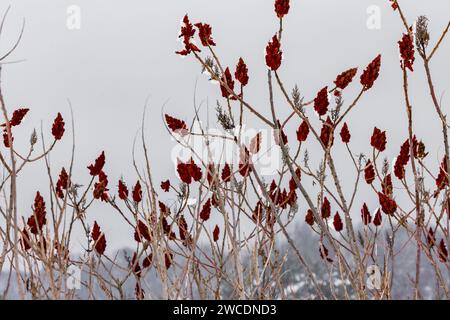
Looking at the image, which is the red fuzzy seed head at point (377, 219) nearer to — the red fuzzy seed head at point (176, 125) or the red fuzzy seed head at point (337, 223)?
the red fuzzy seed head at point (337, 223)

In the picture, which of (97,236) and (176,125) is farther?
(97,236)

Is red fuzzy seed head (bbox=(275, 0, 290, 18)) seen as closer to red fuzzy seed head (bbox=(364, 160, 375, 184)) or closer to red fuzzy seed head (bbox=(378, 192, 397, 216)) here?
red fuzzy seed head (bbox=(378, 192, 397, 216))

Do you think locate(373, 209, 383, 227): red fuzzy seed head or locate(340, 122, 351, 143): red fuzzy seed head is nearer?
locate(340, 122, 351, 143): red fuzzy seed head

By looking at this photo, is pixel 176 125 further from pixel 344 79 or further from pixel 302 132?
pixel 344 79

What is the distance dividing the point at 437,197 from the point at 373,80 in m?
0.93

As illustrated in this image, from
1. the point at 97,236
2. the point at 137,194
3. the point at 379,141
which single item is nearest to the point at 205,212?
the point at 137,194

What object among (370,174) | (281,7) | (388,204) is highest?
(281,7)

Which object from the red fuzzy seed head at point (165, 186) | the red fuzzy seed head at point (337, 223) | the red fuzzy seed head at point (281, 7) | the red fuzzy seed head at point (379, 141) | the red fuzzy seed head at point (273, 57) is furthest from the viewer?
the red fuzzy seed head at point (165, 186)

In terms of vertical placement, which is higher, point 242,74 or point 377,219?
point 242,74

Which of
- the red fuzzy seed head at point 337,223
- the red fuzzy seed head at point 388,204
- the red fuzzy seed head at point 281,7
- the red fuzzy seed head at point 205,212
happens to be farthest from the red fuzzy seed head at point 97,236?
the red fuzzy seed head at point 281,7

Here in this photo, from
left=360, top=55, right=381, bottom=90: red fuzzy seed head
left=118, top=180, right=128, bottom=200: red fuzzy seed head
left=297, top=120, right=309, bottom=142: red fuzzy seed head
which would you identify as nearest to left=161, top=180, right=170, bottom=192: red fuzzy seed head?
left=118, top=180, right=128, bottom=200: red fuzzy seed head

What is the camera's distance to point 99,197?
10.8 ft
